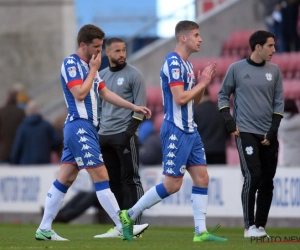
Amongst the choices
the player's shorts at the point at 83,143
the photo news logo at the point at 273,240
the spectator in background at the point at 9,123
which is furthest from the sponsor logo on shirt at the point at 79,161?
the spectator in background at the point at 9,123

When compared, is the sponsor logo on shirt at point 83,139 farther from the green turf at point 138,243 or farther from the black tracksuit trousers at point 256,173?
the black tracksuit trousers at point 256,173

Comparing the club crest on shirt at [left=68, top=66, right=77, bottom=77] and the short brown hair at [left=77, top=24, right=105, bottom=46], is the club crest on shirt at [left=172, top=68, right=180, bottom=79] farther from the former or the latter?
the club crest on shirt at [left=68, top=66, right=77, bottom=77]

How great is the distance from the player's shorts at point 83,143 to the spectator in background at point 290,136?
4.57m

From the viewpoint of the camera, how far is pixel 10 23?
1075 inches

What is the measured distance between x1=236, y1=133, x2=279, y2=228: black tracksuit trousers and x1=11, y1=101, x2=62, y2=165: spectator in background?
7.54 m

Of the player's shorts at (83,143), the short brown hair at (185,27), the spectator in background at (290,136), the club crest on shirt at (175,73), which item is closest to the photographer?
the club crest on shirt at (175,73)

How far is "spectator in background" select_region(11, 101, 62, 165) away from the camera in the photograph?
782 inches

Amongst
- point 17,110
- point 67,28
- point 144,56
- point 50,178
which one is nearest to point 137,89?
point 50,178

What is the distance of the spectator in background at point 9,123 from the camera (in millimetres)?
21156

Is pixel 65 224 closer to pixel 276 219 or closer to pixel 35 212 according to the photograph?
pixel 35 212

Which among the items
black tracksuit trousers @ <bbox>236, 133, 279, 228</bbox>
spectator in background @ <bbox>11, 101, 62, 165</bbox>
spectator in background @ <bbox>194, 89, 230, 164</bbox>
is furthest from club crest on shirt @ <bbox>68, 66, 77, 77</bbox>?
spectator in background @ <bbox>11, 101, 62, 165</bbox>

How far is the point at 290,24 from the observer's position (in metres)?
22.9

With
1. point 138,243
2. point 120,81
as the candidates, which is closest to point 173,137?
point 138,243

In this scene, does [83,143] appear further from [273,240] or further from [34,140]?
[34,140]
